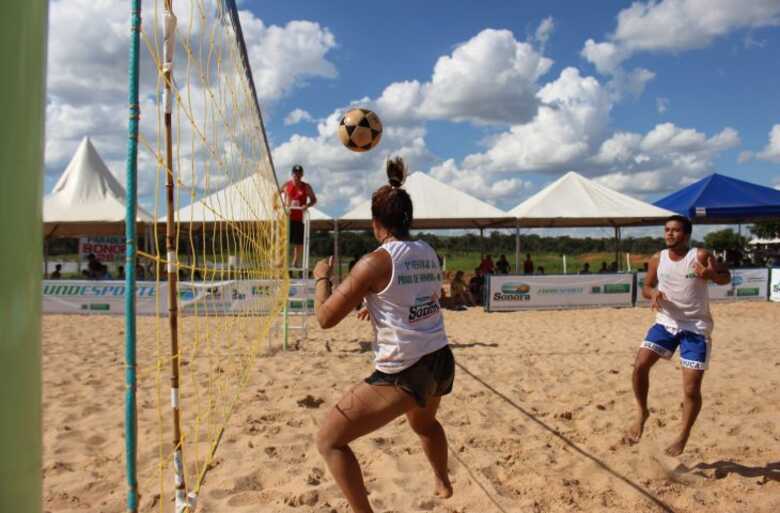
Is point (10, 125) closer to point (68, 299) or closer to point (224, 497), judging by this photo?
point (224, 497)

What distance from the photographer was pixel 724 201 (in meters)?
13.0

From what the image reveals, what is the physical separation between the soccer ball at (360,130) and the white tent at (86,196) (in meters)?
9.89

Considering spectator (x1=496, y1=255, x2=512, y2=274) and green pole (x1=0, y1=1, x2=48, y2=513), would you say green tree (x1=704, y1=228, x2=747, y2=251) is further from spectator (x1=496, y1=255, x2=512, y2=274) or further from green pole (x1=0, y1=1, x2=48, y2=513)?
green pole (x1=0, y1=1, x2=48, y2=513)

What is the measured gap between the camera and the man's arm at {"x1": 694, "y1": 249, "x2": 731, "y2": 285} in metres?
3.27

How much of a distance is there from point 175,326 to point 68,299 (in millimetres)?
10062

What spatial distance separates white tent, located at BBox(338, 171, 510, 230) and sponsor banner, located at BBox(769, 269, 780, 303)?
574 cm

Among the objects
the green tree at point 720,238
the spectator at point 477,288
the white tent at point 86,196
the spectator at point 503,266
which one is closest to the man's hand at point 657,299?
the spectator at point 477,288

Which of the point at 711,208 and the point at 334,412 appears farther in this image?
the point at 711,208

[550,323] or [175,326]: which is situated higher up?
[175,326]

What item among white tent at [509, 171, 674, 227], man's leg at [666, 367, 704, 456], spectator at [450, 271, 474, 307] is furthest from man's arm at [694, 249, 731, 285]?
white tent at [509, 171, 674, 227]

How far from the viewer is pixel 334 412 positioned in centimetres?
213

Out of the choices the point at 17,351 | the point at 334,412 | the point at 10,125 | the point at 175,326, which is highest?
the point at 10,125

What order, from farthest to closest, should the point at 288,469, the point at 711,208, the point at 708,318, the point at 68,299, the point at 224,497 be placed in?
the point at 711,208 → the point at 68,299 → the point at 708,318 → the point at 288,469 → the point at 224,497

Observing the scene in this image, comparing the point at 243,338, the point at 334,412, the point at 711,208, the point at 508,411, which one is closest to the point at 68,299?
the point at 243,338
